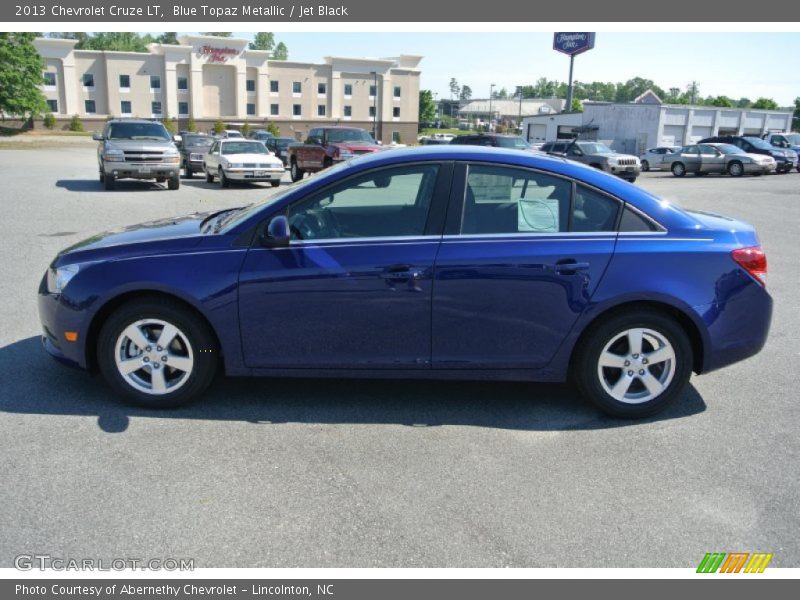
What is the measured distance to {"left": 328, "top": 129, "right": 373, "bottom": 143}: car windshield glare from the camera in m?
24.8

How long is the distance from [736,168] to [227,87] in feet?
215

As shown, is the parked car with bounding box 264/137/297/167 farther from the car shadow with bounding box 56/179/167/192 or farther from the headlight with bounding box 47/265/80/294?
the headlight with bounding box 47/265/80/294

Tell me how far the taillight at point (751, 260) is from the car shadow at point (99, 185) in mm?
18190

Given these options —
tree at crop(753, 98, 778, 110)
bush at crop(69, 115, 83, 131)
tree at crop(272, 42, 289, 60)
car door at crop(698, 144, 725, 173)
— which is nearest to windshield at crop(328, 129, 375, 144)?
car door at crop(698, 144, 725, 173)

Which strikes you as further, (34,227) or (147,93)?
(147,93)

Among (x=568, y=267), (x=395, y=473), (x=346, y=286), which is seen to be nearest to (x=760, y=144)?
(x=568, y=267)

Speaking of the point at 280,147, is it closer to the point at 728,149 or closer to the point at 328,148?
the point at 328,148

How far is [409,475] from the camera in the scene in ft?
12.4

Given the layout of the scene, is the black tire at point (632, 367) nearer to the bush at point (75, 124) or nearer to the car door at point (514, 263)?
the car door at point (514, 263)

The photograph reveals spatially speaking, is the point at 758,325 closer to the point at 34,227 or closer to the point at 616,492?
the point at 616,492

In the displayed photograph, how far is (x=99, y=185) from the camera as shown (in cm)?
2094

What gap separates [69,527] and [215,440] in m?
1.04

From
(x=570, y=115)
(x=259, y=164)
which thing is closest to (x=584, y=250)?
(x=259, y=164)

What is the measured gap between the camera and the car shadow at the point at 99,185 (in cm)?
1962
